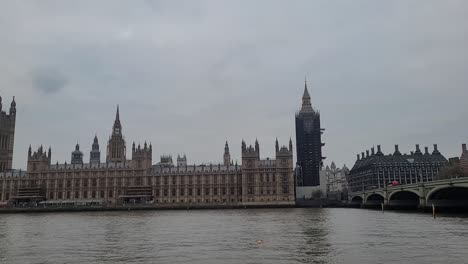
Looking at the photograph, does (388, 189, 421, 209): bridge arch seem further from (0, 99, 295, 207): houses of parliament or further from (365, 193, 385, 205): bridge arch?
(0, 99, 295, 207): houses of parliament

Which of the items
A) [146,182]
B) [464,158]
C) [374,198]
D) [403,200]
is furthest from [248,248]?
[464,158]

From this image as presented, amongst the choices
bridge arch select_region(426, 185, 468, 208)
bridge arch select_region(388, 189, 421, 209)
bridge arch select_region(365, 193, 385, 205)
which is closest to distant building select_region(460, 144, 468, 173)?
bridge arch select_region(365, 193, 385, 205)

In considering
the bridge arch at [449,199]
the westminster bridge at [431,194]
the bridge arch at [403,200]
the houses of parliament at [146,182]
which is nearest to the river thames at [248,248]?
the westminster bridge at [431,194]

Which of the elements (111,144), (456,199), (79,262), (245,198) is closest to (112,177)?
(111,144)

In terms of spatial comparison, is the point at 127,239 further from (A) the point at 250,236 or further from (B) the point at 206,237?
(A) the point at 250,236

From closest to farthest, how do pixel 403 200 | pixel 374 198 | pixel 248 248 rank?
1. pixel 248 248
2. pixel 403 200
3. pixel 374 198

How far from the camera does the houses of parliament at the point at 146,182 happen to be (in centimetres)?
16338

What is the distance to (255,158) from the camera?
16562 cm

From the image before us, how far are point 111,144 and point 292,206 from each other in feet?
286

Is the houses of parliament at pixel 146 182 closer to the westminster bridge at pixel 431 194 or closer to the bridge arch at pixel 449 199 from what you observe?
the westminster bridge at pixel 431 194

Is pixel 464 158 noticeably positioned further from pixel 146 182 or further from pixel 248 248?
pixel 248 248

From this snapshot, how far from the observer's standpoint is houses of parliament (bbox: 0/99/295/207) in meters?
163

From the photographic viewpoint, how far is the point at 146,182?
169500mm

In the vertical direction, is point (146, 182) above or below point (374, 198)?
above
